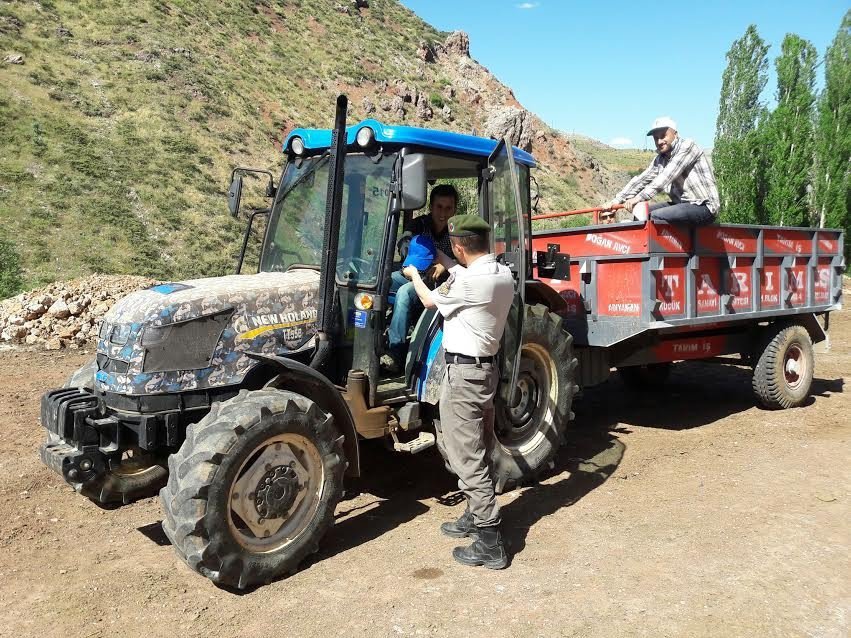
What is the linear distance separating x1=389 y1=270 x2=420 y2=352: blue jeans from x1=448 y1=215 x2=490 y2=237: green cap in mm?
688

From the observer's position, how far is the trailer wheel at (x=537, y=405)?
520 cm

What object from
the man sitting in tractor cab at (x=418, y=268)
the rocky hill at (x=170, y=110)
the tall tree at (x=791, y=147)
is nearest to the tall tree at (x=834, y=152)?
the tall tree at (x=791, y=147)

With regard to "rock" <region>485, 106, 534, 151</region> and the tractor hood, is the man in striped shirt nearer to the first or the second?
the tractor hood

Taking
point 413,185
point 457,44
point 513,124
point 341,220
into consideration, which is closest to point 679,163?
point 413,185

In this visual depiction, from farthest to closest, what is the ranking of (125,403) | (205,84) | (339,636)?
(205,84) < (125,403) < (339,636)

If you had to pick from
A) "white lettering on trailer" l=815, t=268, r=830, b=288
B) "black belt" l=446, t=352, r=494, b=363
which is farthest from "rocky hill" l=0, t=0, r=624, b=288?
"white lettering on trailer" l=815, t=268, r=830, b=288

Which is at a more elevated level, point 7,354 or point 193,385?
point 193,385

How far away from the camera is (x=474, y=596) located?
3684mm

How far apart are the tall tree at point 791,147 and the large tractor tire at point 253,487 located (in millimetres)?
29635

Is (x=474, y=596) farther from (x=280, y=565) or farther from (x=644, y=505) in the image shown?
(x=644, y=505)

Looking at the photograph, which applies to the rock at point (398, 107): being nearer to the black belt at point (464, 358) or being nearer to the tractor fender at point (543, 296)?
the tractor fender at point (543, 296)

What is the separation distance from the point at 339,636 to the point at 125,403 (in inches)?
69.9

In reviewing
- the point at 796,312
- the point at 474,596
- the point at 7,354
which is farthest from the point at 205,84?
the point at 474,596

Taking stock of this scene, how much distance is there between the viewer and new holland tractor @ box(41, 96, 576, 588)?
144 inches
